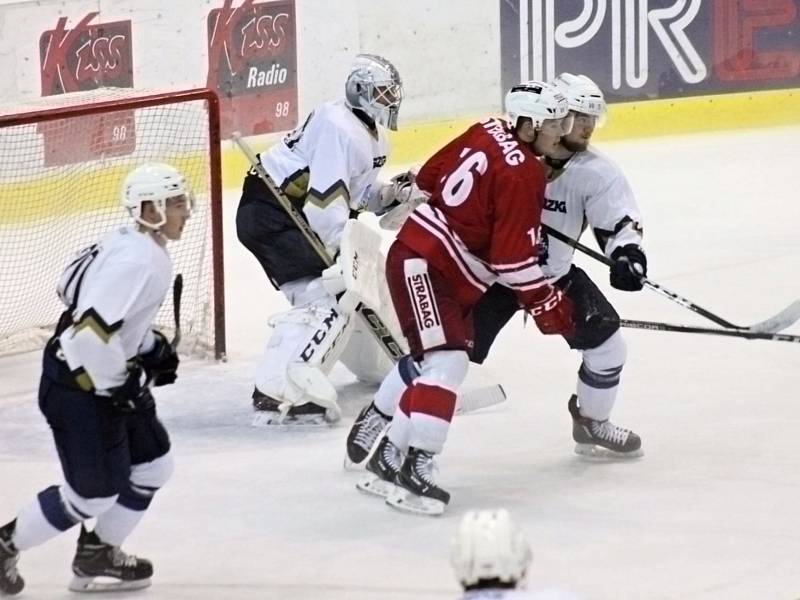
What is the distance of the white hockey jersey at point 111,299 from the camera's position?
3.39 m

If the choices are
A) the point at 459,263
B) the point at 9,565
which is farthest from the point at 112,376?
the point at 459,263

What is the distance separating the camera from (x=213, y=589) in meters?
3.71

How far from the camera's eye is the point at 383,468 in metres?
4.29

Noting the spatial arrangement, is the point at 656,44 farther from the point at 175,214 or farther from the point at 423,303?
the point at 175,214

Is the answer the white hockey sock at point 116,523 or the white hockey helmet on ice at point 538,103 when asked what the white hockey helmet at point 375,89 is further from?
the white hockey sock at point 116,523

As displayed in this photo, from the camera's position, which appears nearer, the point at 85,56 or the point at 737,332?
the point at 737,332

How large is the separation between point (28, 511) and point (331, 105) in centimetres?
189

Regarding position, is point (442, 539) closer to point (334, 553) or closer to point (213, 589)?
point (334, 553)

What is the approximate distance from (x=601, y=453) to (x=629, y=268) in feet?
1.88

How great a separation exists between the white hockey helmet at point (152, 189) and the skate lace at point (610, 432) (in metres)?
1.54

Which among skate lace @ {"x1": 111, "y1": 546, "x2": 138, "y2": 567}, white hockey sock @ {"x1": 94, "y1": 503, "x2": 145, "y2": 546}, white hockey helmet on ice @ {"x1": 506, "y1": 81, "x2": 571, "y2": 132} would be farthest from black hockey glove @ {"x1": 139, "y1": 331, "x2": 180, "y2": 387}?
white hockey helmet on ice @ {"x1": 506, "y1": 81, "x2": 571, "y2": 132}

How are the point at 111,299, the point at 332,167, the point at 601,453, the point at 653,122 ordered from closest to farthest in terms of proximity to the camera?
the point at 111,299 → the point at 601,453 → the point at 332,167 → the point at 653,122

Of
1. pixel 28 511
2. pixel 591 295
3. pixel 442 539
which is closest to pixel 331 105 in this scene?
pixel 591 295

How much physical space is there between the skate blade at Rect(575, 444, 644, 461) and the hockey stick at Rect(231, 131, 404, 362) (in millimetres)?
744
